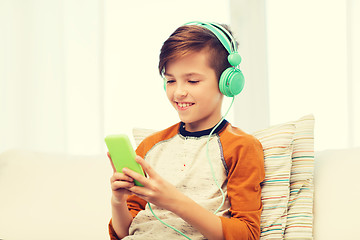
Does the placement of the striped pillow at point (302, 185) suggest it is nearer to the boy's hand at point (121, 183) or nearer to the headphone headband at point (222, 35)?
the headphone headband at point (222, 35)

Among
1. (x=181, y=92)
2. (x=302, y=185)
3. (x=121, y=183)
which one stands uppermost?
(x=181, y=92)

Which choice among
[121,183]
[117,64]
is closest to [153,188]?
[121,183]

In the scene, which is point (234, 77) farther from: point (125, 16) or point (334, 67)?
point (125, 16)

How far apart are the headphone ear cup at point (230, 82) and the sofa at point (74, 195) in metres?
0.43

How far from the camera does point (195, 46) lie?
46.7 inches

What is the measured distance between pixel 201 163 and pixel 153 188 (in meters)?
0.24

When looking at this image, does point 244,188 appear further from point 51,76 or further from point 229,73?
point 51,76

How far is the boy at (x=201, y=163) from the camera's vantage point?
111cm

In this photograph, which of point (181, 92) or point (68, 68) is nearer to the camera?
point (181, 92)

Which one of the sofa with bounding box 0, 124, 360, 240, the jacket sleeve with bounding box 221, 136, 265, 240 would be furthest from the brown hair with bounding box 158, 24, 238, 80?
the sofa with bounding box 0, 124, 360, 240

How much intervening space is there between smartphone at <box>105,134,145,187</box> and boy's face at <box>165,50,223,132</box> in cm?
24

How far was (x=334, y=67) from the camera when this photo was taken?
7.15 feet

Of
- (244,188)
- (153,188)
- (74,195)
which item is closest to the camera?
(153,188)

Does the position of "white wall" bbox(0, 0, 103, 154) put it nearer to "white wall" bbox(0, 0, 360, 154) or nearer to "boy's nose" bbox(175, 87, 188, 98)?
"white wall" bbox(0, 0, 360, 154)
